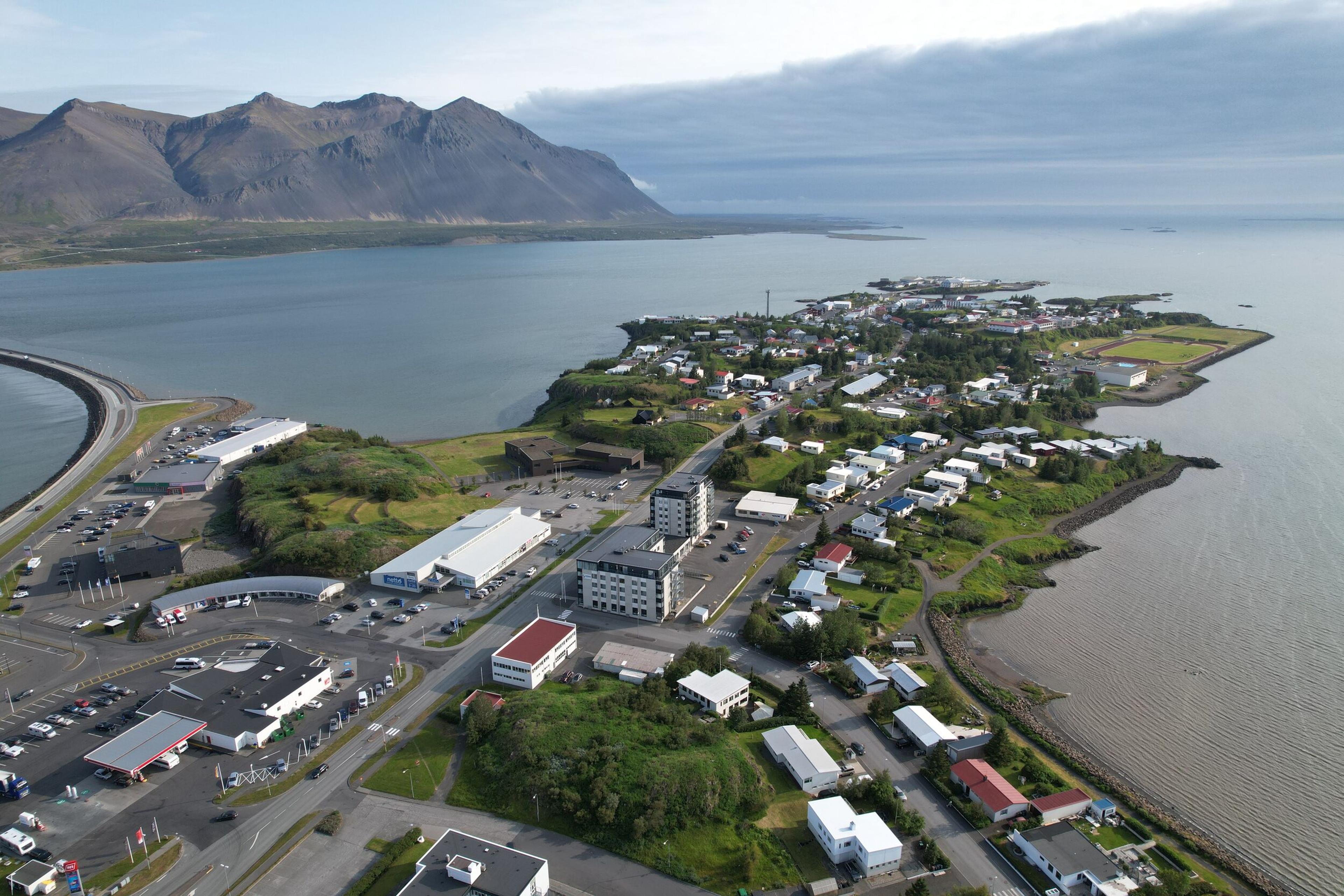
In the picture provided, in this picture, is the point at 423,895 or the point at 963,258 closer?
the point at 423,895

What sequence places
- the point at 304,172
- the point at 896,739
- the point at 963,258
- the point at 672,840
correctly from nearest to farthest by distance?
the point at 672,840
the point at 896,739
the point at 963,258
the point at 304,172

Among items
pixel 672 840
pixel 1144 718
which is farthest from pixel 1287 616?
pixel 672 840

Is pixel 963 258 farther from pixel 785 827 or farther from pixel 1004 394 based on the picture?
pixel 785 827

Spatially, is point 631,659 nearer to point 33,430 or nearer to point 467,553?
point 467,553

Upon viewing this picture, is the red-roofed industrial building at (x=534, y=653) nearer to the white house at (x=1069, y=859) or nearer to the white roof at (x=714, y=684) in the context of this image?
the white roof at (x=714, y=684)

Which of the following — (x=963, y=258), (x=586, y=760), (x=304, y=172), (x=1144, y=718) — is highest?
(x=304, y=172)

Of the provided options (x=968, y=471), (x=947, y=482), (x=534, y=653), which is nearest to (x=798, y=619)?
(x=534, y=653)

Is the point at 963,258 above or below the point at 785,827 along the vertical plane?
above

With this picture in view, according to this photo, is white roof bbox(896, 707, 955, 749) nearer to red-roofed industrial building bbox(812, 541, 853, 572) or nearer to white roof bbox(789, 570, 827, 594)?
white roof bbox(789, 570, 827, 594)

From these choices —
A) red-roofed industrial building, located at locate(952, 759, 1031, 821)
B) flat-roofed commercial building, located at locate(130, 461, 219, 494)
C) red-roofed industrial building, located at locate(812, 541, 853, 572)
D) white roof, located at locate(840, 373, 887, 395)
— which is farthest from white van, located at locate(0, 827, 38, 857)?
white roof, located at locate(840, 373, 887, 395)
